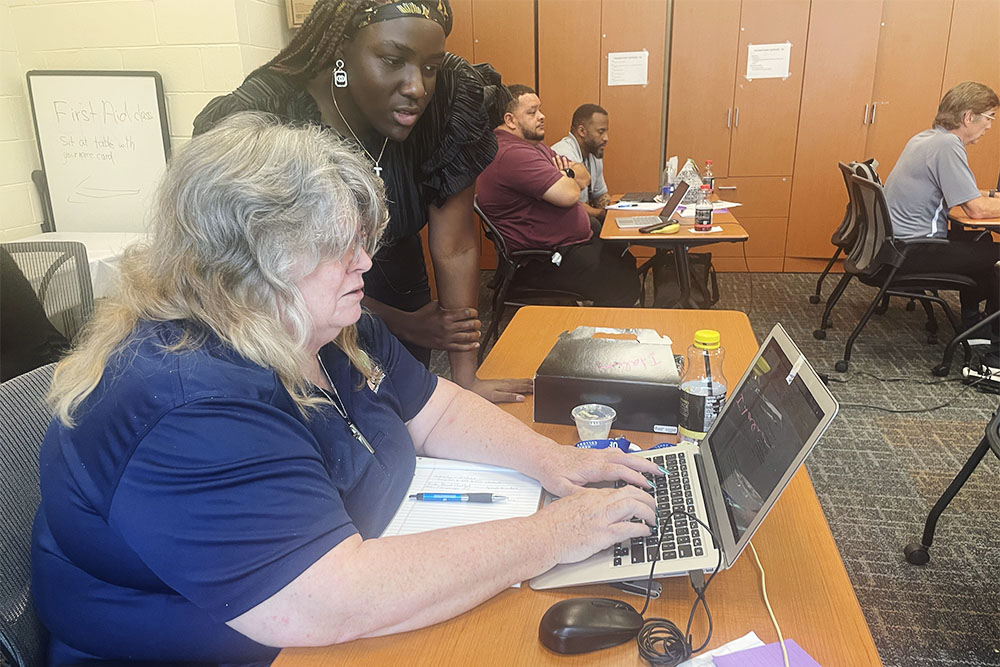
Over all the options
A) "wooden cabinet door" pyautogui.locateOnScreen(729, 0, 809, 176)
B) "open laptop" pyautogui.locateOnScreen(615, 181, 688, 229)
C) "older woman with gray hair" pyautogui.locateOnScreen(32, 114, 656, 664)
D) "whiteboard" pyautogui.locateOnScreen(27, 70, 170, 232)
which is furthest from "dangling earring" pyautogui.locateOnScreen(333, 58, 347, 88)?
"wooden cabinet door" pyautogui.locateOnScreen(729, 0, 809, 176)

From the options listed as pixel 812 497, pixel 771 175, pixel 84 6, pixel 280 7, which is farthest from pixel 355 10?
pixel 771 175

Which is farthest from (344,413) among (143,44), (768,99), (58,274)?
(768,99)

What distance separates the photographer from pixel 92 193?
2.89m

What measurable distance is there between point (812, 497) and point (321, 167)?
85cm

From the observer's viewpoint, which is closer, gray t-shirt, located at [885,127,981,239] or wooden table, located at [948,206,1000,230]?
wooden table, located at [948,206,1000,230]

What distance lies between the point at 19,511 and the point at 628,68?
4995 mm

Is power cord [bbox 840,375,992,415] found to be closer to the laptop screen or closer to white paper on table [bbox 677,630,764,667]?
the laptop screen

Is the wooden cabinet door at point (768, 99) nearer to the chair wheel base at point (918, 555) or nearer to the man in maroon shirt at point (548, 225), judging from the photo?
the man in maroon shirt at point (548, 225)

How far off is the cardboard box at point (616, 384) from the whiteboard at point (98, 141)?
213 cm

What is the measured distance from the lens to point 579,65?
5.19m

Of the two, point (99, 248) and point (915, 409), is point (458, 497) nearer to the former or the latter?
point (99, 248)

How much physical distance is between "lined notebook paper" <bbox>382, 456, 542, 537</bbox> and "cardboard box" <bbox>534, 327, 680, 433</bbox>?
0.72 ft

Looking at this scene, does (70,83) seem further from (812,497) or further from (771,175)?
(771,175)

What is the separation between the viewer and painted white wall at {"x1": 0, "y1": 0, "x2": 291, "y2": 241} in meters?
2.60
